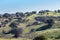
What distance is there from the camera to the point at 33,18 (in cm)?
17938

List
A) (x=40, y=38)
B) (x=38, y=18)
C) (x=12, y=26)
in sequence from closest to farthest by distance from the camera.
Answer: (x=40, y=38), (x=12, y=26), (x=38, y=18)

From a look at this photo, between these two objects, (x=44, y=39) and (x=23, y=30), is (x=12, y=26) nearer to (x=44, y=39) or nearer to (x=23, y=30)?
(x=23, y=30)

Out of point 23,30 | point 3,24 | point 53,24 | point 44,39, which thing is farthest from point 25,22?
point 44,39

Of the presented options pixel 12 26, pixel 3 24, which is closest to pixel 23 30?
pixel 12 26

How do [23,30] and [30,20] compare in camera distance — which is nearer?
[23,30]

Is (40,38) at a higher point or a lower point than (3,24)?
higher

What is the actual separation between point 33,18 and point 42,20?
8.82 metres

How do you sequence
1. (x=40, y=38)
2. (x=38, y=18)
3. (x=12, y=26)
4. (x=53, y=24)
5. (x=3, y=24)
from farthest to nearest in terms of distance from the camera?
(x=38, y=18) → (x=3, y=24) → (x=12, y=26) → (x=53, y=24) → (x=40, y=38)

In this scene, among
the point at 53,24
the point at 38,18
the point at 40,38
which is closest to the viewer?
the point at 40,38

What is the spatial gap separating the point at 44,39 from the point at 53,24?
8959 cm

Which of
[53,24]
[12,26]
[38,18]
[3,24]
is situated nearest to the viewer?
[53,24]

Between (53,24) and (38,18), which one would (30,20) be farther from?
(53,24)

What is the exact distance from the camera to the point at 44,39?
4544 centimetres

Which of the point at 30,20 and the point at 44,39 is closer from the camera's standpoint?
the point at 44,39
